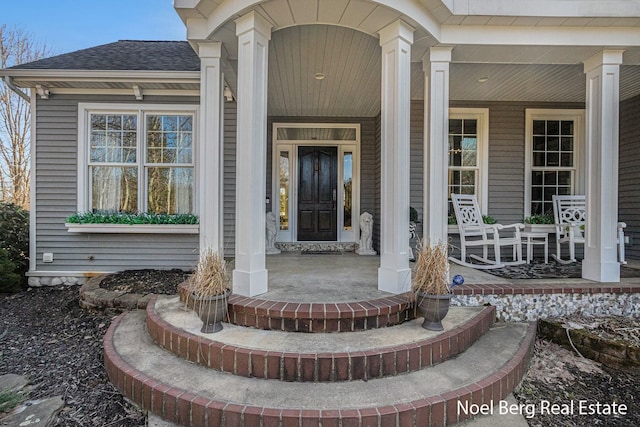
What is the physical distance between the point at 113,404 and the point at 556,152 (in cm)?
662

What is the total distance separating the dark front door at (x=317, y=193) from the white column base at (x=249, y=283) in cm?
329

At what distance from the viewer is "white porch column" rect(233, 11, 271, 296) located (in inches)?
110

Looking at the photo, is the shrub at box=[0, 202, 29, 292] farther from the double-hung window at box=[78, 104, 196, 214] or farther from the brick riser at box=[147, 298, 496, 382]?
the brick riser at box=[147, 298, 496, 382]

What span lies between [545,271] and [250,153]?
12.3 feet

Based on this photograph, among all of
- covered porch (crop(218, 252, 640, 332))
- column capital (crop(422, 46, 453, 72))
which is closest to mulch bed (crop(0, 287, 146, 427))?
covered porch (crop(218, 252, 640, 332))

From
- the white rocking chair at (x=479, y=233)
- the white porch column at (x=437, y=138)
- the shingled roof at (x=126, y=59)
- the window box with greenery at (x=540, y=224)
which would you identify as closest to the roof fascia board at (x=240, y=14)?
the white porch column at (x=437, y=138)

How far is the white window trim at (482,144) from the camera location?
5363mm

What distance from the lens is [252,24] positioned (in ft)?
9.05

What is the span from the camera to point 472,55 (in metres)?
3.47

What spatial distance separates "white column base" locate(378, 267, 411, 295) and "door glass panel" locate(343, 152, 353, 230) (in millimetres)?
3189

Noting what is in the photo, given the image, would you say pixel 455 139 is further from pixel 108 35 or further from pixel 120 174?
pixel 108 35

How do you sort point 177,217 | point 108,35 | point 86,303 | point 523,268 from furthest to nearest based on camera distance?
point 108,35
point 177,217
point 523,268
point 86,303

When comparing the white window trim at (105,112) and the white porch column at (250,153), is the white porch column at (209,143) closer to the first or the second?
the white porch column at (250,153)

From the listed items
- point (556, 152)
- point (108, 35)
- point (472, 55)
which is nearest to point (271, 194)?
point (472, 55)
